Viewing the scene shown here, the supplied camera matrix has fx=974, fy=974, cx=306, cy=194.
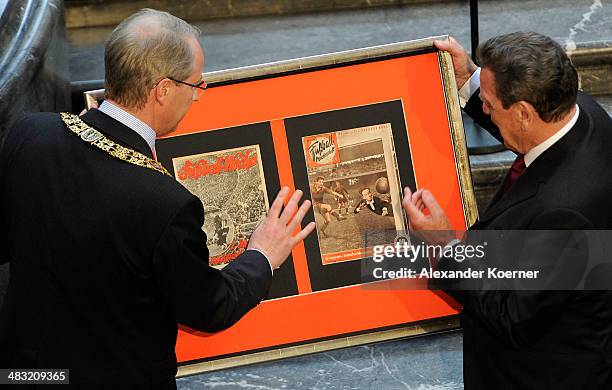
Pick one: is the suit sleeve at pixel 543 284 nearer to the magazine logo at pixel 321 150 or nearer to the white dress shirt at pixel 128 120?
the magazine logo at pixel 321 150

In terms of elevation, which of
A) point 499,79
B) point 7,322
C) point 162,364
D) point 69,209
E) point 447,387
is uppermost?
point 499,79

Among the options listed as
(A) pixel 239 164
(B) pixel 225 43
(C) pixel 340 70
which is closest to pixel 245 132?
(A) pixel 239 164

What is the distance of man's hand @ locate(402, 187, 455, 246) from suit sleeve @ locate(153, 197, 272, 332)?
0.54 metres

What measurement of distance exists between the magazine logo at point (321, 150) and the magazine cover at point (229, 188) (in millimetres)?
149

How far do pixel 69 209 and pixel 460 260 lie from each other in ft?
3.20

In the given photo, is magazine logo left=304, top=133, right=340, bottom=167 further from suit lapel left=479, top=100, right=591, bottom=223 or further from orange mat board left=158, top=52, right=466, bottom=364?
suit lapel left=479, top=100, right=591, bottom=223

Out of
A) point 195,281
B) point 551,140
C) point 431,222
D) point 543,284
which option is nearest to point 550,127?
point 551,140

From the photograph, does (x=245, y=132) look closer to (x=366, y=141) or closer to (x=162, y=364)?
(x=366, y=141)

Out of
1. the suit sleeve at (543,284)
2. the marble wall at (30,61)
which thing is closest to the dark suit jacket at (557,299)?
the suit sleeve at (543,284)

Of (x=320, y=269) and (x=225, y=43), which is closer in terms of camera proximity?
(x=320, y=269)

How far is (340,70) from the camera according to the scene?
2.87 m

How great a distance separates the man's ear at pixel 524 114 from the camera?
7.38ft

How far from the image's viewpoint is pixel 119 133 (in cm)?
223

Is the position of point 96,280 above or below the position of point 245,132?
below
